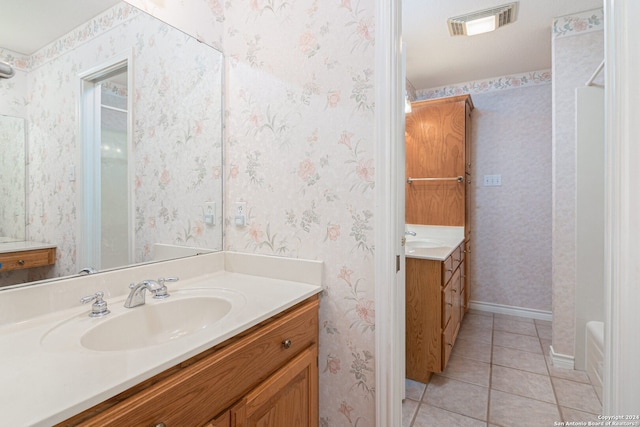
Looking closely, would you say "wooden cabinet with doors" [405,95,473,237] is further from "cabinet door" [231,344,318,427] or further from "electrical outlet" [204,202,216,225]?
"cabinet door" [231,344,318,427]

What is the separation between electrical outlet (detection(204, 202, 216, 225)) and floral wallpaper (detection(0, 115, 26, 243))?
0.61 m

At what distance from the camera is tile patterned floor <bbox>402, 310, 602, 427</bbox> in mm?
1609

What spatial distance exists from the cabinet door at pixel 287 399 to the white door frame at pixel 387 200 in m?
0.24

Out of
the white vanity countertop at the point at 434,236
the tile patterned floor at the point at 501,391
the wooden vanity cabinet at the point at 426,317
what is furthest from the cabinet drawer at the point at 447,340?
the white vanity countertop at the point at 434,236

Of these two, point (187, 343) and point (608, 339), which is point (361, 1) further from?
point (608, 339)

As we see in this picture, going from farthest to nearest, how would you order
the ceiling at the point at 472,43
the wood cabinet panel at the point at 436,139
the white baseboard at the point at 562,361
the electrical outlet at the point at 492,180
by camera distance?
the electrical outlet at the point at 492,180 → the wood cabinet panel at the point at 436,139 → the white baseboard at the point at 562,361 → the ceiling at the point at 472,43

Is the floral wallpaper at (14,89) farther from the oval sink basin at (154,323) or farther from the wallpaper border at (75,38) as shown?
the oval sink basin at (154,323)

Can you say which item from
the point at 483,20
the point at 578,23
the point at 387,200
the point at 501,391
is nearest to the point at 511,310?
the point at 501,391

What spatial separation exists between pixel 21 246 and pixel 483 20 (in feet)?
8.84

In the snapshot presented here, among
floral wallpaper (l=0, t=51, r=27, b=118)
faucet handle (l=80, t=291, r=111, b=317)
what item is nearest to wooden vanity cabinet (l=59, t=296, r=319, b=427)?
faucet handle (l=80, t=291, r=111, b=317)

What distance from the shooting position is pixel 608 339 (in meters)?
0.88

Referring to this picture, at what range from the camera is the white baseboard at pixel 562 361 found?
2.09 metres

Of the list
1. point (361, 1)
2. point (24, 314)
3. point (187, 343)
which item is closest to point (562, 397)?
point (187, 343)

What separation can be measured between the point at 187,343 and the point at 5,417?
0.97 ft
